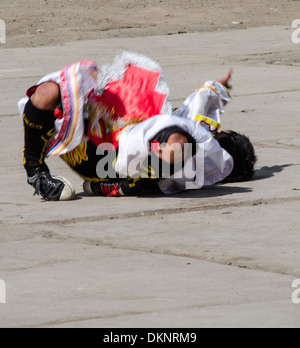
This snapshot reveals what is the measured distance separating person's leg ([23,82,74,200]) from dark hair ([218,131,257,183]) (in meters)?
1.06

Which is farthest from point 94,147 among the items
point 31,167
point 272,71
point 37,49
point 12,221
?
point 37,49

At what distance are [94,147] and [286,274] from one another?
2.13 metres

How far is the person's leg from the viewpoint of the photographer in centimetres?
633

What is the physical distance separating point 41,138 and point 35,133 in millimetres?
46

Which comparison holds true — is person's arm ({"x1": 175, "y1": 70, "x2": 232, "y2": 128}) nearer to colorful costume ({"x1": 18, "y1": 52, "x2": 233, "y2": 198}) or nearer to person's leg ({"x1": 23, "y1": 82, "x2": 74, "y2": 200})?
colorful costume ({"x1": 18, "y1": 52, "x2": 233, "y2": 198})

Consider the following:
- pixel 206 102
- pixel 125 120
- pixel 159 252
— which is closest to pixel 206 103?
pixel 206 102

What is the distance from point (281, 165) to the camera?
7.41m

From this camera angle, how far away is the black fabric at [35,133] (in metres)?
6.36

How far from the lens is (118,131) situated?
6.49 metres

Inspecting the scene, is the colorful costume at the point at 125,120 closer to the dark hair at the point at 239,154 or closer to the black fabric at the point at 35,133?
the black fabric at the point at 35,133

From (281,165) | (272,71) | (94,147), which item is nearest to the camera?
(94,147)
